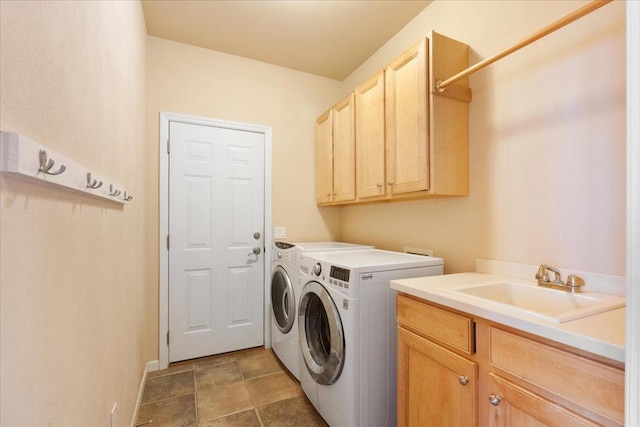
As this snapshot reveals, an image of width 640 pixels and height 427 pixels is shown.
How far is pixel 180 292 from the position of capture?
241 cm

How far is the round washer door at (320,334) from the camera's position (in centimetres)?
148

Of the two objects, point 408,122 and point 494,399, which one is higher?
point 408,122

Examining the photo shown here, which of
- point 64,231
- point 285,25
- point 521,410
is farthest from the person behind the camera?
point 285,25

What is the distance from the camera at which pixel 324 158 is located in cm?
277

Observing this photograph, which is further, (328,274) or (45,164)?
(328,274)

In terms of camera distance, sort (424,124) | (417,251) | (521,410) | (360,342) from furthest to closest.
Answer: (417,251) → (424,124) → (360,342) → (521,410)

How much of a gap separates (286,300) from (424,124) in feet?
5.44

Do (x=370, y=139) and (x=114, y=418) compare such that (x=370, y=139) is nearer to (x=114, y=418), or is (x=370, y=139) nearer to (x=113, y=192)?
(x=113, y=192)

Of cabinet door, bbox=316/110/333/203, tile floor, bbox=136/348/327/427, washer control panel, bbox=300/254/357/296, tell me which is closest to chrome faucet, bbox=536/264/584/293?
washer control panel, bbox=300/254/357/296

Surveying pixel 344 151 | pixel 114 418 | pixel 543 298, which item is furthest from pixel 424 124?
pixel 114 418

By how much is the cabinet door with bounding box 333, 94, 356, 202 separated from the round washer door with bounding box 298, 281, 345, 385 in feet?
2.97

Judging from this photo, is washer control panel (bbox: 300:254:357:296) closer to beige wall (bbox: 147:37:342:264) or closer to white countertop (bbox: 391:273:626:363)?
white countertop (bbox: 391:273:626:363)

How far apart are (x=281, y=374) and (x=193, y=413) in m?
0.67

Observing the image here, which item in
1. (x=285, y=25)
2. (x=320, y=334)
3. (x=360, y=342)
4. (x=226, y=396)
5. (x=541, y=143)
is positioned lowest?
(x=226, y=396)
